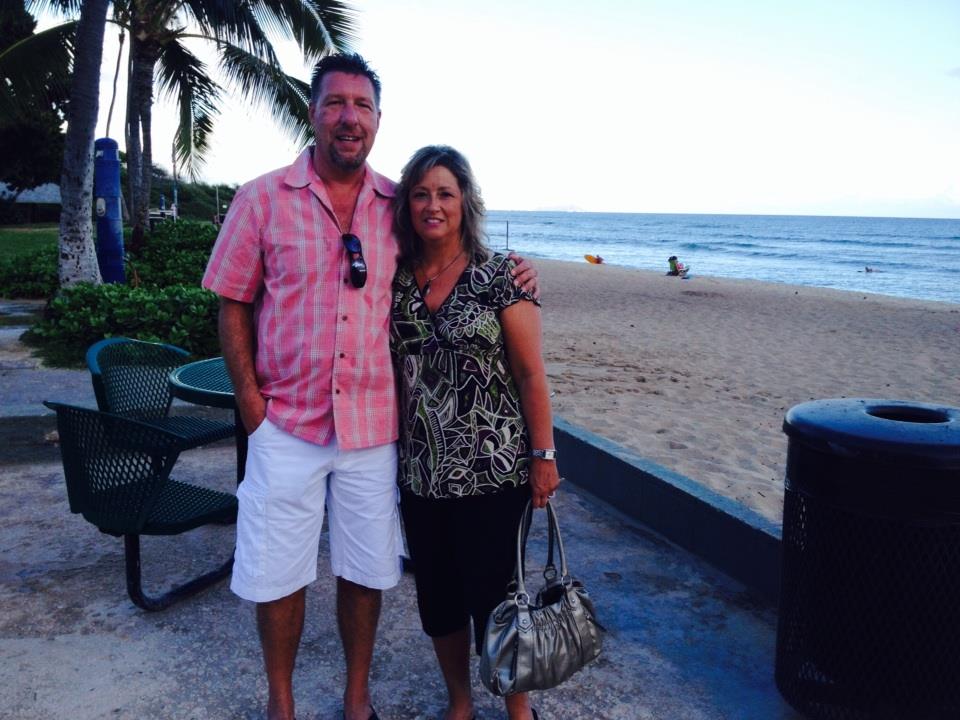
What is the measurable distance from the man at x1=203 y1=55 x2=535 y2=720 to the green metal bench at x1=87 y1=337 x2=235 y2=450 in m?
1.22

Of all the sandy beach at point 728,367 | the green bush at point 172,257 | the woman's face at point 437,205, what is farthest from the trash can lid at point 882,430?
the green bush at point 172,257

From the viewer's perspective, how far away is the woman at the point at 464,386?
233cm

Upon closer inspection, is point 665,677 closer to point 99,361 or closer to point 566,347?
point 99,361

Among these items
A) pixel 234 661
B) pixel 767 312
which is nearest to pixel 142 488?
pixel 234 661

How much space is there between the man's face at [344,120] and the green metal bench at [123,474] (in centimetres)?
121

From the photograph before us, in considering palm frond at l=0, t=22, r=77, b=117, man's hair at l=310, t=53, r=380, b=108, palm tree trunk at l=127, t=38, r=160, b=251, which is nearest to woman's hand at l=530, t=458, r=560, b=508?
man's hair at l=310, t=53, r=380, b=108

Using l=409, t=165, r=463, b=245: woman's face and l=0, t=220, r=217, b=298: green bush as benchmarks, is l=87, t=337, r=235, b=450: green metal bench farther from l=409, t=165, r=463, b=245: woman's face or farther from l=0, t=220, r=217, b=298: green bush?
l=0, t=220, r=217, b=298: green bush

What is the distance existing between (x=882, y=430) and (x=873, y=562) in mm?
387

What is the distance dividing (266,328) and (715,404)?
5356mm

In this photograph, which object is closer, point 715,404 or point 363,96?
point 363,96

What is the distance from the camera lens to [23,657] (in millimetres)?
2926

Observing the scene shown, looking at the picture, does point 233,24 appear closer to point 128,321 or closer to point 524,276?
point 128,321

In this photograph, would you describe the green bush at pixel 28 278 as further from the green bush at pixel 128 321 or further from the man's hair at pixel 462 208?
the man's hair at pixel 462 208

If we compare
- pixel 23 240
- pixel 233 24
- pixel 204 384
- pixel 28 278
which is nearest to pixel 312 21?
pixel 233 24
